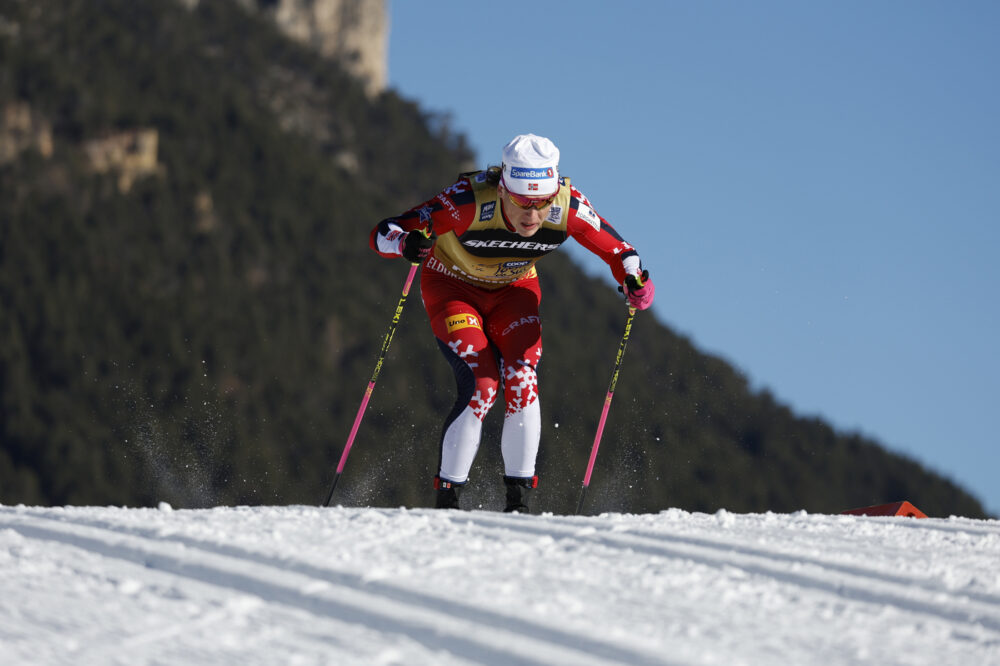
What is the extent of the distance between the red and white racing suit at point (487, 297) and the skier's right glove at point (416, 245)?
0.16 feet

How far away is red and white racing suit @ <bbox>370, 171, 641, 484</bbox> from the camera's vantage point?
523cm

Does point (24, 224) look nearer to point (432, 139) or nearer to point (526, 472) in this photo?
point (432, 139)

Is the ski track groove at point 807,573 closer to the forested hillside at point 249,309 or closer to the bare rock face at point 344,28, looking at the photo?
the forested hillside at point 249,309

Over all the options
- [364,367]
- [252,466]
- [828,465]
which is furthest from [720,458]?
[252,466]

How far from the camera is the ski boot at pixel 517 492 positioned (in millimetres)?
5328

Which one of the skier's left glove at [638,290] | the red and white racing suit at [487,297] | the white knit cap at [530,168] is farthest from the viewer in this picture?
the skier's left glove at [638,290]

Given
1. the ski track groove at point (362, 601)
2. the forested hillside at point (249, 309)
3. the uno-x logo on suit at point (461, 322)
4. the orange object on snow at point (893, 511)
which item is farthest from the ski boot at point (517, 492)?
the forested hillside at point (249, 309)

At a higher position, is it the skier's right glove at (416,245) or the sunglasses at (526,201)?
the sunglasses at (526,201)

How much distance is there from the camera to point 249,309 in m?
69.8

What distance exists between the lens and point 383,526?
12.4 feet

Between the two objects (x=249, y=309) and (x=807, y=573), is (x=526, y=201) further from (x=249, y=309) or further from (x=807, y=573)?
(x=249, y=309)

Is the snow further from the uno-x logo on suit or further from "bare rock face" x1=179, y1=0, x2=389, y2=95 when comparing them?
"bare rock face" x1=179, y1=0, x2=389, y2=95

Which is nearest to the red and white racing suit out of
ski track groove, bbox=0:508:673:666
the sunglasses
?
the sunglasses

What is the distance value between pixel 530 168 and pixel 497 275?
1.90ft
